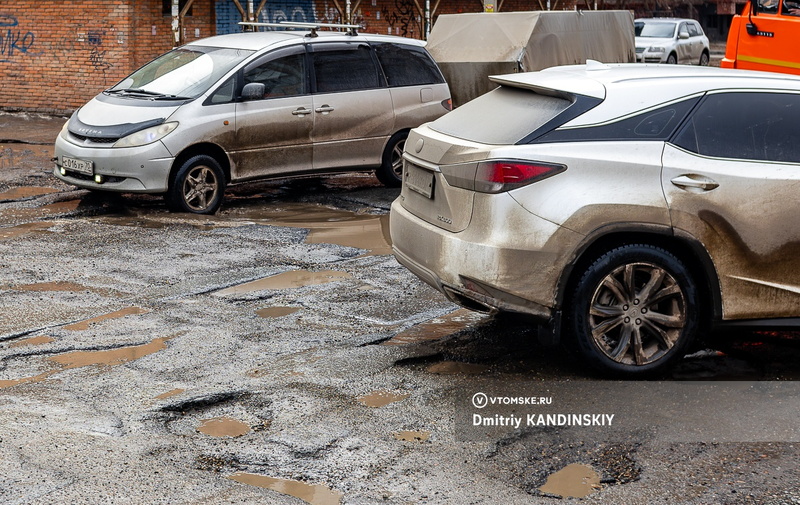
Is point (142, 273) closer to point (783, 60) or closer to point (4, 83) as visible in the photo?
point (783, 60)

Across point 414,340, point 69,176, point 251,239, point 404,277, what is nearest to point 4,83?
point 69,176

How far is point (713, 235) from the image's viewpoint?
5578 millimetres

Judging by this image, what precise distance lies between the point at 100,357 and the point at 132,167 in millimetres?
4517

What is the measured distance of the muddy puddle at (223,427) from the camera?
4877 millimetres

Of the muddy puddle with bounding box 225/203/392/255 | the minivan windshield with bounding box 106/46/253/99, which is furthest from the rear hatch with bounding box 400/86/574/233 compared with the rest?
the minivan windshield with bounding box 106/46/253/99

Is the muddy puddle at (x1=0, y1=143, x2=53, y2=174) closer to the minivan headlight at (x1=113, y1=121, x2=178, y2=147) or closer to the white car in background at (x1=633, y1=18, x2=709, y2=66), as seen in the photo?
the minivan headlight at (x1=113, y1=121, x2=178, y2=147)

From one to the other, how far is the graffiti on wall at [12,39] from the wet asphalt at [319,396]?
1320 centimetres

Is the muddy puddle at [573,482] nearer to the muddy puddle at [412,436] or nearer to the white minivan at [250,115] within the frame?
the muddy puddle at [412,436]

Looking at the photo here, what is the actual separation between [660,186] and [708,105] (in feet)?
2.09

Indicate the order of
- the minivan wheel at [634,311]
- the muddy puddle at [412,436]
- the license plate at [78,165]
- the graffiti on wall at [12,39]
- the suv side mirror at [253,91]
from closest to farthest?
the muddy puddle at [412,436] → the minivan wheel at [634,311] → the license plate at [78,165] → the suv side mirror at [253,91] → the graffiti on wall at [12,39]

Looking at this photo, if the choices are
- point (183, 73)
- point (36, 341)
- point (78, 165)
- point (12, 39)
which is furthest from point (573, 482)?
point (12, 39)

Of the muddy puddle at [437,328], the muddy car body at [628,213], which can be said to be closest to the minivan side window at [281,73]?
the muddy puddle at [437,328]

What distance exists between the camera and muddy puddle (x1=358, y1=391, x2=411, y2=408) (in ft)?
17.4

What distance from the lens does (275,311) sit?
704 cm
